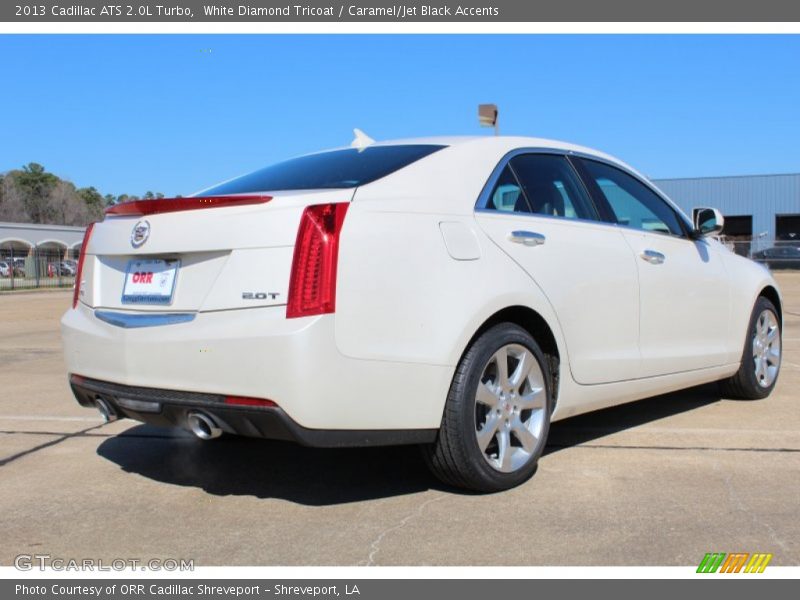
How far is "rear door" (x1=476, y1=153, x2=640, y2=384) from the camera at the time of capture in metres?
4.02

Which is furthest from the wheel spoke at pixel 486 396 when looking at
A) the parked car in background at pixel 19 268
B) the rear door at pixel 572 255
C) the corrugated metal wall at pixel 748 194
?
the corrugated metal wall at pixel 748 194

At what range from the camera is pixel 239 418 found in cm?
331

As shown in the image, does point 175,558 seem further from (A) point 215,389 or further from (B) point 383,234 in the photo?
(B) point 383,234

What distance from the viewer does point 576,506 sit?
143 inches

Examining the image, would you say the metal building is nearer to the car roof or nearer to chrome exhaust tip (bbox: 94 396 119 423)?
the car roof

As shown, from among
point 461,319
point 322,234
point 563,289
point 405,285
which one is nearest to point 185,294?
point 322,234

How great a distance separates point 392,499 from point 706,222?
3.07 metres

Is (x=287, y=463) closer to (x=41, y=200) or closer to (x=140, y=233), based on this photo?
(x=140, y=233)

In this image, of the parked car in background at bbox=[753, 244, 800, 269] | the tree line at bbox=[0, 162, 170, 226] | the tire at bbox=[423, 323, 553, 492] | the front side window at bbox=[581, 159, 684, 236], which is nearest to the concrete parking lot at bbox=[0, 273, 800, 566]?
the tire at bbox=[423, 323, 553, 492]

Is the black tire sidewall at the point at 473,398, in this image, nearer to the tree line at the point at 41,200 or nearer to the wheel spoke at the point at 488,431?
the wheel spoke at the point at 488,431

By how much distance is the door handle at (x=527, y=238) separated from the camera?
395 centimetres

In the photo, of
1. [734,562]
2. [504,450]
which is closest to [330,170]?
[504,450]

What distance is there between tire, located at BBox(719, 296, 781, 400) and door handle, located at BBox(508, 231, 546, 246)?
8.56 ft
